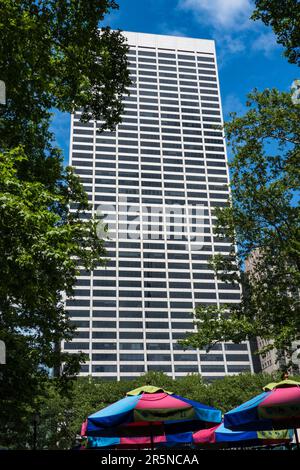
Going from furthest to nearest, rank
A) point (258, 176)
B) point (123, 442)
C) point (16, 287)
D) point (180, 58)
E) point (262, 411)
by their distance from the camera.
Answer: point (180, 58)
point (258, 176)
point (123, 442)
point (16, 287)
point (262, 411)

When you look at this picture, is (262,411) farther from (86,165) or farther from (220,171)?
(220,171)

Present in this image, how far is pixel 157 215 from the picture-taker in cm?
12675

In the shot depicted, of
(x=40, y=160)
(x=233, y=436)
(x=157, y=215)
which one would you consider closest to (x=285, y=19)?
(x=40, y=160)

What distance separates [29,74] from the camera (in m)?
10.1

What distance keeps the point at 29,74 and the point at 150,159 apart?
124 metres

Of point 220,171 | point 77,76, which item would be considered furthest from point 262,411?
point 220,171

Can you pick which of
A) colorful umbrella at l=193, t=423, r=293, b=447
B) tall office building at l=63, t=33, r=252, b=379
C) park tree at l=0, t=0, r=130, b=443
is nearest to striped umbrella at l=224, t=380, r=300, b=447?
colorful umbrella at l=193, t=423, r=293, b=447

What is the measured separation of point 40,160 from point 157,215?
372ft

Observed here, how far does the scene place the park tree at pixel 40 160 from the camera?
805cm

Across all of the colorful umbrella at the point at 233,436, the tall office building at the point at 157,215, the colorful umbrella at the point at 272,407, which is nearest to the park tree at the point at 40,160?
the colorful umbrella at the point at 272,407

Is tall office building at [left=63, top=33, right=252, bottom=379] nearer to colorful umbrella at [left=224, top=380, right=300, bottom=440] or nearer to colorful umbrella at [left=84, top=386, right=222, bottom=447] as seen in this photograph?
colorful umbrella at [left=84, top=386, right=222, bottom=447]

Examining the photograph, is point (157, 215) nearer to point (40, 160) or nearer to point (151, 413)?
point (40, 160)

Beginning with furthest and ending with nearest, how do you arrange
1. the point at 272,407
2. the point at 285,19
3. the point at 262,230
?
1. the point at 262,230
2. the point at 285,19
3. the point at 272,407

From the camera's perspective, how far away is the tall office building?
110m
